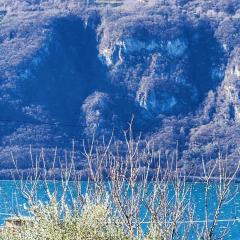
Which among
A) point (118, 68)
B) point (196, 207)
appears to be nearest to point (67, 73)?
point (118, 68)

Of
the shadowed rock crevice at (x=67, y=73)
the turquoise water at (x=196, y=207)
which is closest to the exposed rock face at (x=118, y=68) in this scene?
the shadowed rock crevice at (x=67, y=73)

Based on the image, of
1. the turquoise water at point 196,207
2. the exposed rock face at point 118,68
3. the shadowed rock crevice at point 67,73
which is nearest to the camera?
the turquoise water at point 196,207

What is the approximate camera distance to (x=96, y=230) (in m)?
9.50

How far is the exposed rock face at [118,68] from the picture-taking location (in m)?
136

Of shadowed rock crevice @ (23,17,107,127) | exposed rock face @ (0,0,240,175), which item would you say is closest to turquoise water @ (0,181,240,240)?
exposed rock face @ (0,0,240,175)

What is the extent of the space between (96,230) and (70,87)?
14319cm

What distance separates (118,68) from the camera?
159250mm

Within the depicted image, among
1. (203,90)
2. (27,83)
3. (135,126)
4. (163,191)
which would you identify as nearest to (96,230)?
(163,191)

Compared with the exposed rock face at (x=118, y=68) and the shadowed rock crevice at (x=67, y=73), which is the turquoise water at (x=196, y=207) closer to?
the exposed rock face at (x=118, y=68)

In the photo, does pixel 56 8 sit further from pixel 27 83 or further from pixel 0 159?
pixel 0 159

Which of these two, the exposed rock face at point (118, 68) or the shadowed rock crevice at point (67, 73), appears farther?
the shadowed rock crevice at point (67, 73)

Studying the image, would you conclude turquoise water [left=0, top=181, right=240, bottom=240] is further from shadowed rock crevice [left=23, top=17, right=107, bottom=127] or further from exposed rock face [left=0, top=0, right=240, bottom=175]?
shadowed rock crevice [left=23, top=17, right=107, bottom=127]

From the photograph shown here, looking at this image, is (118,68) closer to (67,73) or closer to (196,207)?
(67,73)

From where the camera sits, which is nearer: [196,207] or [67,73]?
[196,207]
